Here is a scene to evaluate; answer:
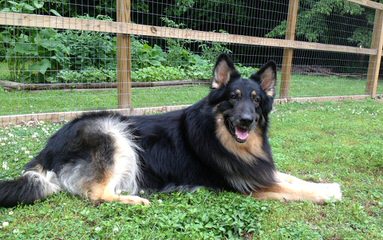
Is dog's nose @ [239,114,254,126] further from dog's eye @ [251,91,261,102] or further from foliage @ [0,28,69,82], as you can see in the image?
foliage @ [0,28,69,82]

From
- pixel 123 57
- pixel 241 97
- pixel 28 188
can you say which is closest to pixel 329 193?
pixel 241 97

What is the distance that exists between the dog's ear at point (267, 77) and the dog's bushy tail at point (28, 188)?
2149 millimetres

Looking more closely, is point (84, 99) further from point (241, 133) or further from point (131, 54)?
point (241, 133)

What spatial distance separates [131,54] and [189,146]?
731cm

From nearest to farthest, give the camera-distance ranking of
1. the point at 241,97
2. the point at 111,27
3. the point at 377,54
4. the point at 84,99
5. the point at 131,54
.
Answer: the point at 241,97 < the point at 111,27 < the point at 84,99 < the point at 131,54 < the point at 377,54

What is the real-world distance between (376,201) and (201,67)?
954 centimetres

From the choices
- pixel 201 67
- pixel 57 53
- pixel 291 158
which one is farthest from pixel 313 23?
pixel 291 158

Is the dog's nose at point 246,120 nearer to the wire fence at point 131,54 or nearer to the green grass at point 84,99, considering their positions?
the wire fence at point 131,54

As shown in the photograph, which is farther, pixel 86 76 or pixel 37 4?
pixel 86 76

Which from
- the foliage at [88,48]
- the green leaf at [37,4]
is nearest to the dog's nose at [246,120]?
the green leaf at [37,4]

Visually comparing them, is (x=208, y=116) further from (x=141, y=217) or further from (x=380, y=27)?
(x=380, y=27)

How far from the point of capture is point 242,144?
137 inches

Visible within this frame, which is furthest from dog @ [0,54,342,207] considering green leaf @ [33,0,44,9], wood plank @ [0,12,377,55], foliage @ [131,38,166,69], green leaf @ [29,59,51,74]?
foliage @ [131,38,166,69]

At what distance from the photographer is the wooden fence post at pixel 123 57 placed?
19.6 feet
